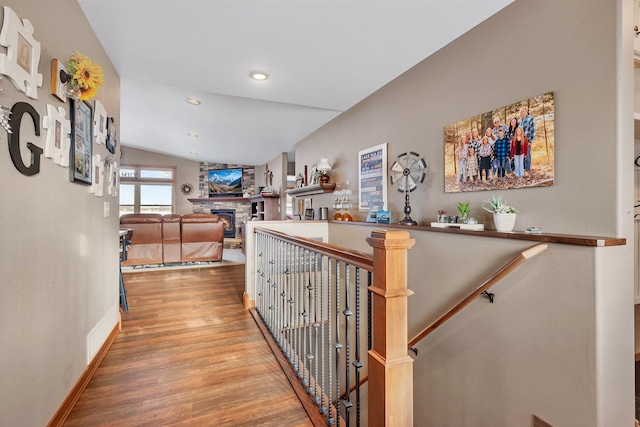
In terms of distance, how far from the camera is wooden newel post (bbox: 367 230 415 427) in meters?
1.02

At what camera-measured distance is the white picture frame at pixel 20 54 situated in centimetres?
107

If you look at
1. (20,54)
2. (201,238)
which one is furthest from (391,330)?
(201,238)

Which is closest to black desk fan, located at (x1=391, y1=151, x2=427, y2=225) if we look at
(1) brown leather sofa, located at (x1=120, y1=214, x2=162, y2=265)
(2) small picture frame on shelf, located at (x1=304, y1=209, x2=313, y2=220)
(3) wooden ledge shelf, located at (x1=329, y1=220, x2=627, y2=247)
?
(3) wooden ledge shelf, located at (x1=329, y1=220, x2=627, y2=247)

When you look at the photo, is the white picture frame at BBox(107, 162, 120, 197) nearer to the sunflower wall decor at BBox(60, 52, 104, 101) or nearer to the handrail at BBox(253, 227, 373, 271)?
the sunflower wall decor at BBox(60, 52, 104, 101)

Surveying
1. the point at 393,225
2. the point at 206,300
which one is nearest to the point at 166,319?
the point at 206,300

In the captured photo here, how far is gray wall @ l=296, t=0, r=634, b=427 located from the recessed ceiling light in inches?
62.7

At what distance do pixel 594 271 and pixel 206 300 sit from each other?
3.52 meters

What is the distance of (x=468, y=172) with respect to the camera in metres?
2.24

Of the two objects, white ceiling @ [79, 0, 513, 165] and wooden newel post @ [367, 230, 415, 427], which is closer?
wooden newel post @ [367, 230, 415, 427]

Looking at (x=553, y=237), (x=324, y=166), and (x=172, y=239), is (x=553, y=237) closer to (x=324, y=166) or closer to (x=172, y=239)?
(x=324, y=166)

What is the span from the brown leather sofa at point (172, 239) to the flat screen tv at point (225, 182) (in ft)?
14.0

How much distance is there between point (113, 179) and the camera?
8.31ft

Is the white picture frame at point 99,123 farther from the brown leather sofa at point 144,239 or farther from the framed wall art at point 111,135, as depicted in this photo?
the brown leather sofa at point 144,239

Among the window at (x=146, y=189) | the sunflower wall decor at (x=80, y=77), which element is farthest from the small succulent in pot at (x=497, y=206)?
the window at (x=146, y=189)
